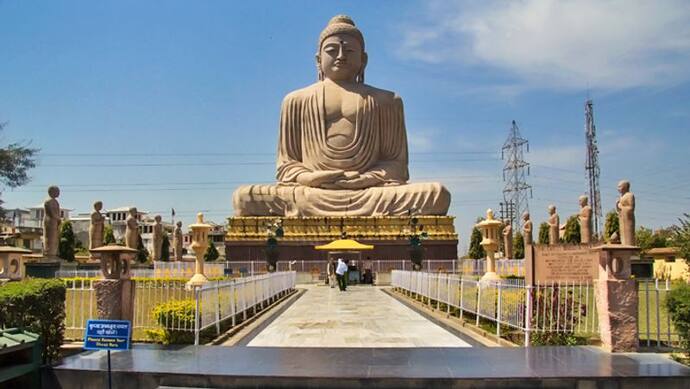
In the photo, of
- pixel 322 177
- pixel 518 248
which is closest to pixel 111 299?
pixel 322 177

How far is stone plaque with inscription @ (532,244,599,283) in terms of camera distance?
41.5 feet

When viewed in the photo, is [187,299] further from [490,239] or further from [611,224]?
[611,224]

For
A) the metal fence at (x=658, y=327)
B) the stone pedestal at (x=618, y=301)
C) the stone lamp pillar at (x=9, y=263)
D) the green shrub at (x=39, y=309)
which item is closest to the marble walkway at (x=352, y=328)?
the stone pedestal at (x=618, y=301)

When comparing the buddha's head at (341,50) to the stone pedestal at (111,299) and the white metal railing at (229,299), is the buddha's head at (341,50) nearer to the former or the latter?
the white metal railing at (229,299)

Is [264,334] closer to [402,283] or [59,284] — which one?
[59,284]

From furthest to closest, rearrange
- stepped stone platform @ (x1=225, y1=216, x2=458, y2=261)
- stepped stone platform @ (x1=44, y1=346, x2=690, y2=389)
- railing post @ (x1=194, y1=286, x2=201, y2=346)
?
stepped stone platform @ (x1=225, y1=216, x2=458, y2=261), railing post @ (x1=194, y1=286, x2=201, y2=346), stepped stone platform @ (x1=44, y1=346, x2=690, y2=389)

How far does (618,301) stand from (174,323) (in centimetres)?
585

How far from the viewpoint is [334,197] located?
34906mm

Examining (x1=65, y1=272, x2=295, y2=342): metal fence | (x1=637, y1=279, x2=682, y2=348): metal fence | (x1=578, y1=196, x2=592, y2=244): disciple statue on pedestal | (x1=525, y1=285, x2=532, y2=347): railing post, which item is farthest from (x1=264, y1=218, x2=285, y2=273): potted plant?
(x1=525, y1=285, x2=532, y2=347): railing post

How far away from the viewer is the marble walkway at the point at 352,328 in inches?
407

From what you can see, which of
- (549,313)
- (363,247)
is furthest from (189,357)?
(363,247)

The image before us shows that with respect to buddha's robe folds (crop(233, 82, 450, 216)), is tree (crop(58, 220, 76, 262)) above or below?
below

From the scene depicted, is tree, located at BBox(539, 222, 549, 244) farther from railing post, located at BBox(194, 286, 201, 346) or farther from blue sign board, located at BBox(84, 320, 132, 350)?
blue sign board, located at BBox(84, 320, 132, 350)

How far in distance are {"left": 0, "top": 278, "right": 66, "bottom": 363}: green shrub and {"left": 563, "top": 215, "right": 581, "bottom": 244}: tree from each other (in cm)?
3800
